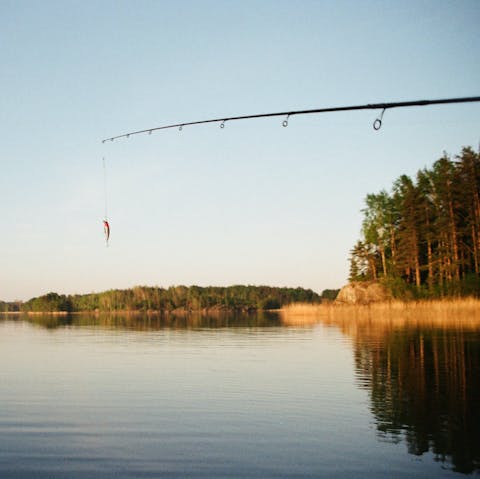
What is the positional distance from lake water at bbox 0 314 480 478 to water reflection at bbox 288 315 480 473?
0.11 feet

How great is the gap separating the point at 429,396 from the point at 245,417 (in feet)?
14.7

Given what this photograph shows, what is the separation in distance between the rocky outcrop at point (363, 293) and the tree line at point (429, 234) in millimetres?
2058

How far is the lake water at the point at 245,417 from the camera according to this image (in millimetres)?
7578

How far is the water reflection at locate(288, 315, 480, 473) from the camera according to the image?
836 centimetres

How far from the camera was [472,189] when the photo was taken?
61.6 m

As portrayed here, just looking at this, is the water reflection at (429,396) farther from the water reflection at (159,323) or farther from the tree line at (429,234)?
the tree line at (429,234)

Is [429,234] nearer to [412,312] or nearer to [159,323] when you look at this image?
[412,312]

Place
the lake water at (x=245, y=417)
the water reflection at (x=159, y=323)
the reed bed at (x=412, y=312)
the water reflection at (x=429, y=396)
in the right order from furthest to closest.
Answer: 1. the water reflection at (x=159, y=323)
2. the reed bed at (x=412, y=312)
3. the water reflection at (x=429, y=396)
4. the lake water at (x=245, y=417)

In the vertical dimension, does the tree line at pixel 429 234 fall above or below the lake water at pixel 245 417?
above

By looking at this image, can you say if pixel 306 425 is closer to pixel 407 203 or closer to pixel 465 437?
pixel 465 437

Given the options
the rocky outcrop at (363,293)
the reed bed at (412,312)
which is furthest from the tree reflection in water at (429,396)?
the rocky outcrop at (363,293)

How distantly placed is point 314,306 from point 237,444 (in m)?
67.7

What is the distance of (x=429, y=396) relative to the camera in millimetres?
12391

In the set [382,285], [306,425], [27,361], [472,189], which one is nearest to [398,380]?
[306,425]
